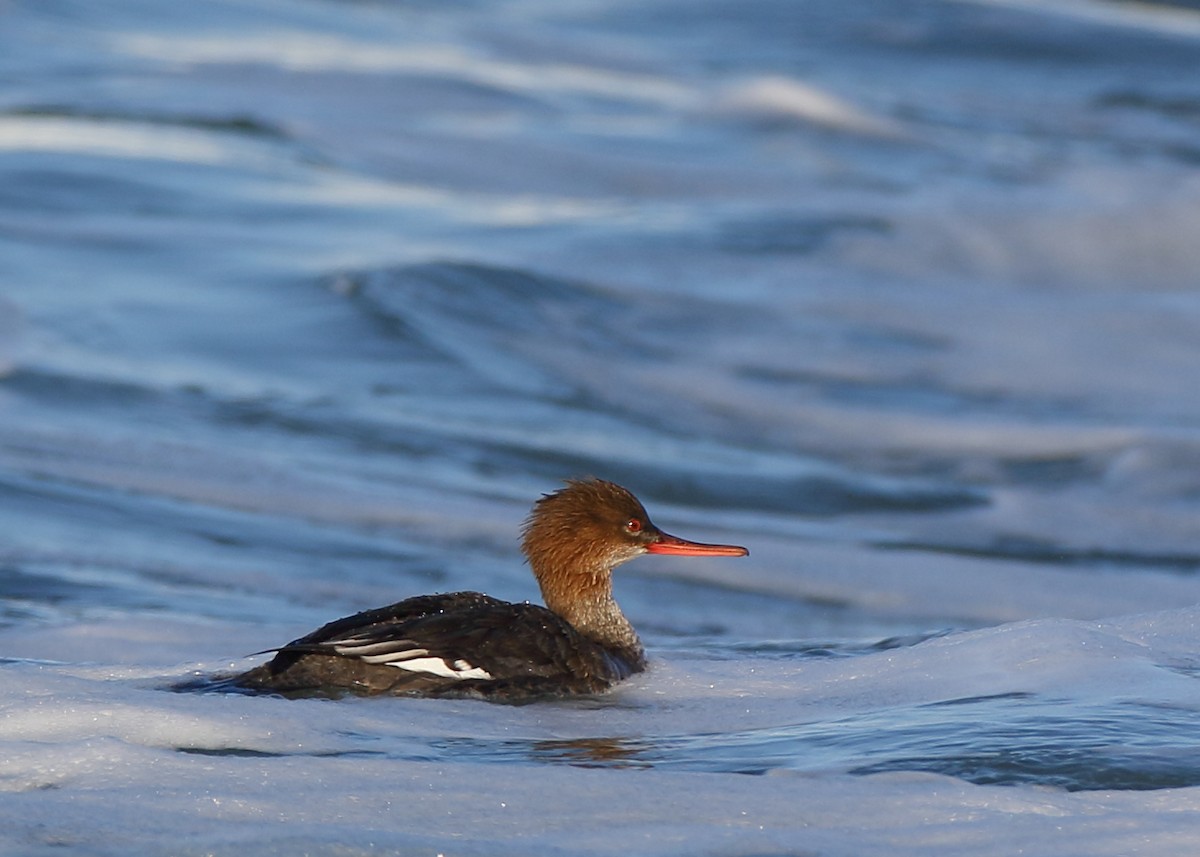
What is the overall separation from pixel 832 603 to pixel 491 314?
188 inches

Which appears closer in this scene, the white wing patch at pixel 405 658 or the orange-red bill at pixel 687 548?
the white wing patch at pixel 405 658

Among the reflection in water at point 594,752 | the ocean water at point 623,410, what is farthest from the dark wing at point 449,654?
the reflection in water at point 594,752

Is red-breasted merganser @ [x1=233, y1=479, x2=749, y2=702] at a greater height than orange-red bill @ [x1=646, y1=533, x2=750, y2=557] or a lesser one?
lesser

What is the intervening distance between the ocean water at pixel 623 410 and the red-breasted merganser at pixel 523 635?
0.12 metres

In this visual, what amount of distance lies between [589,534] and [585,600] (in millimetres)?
199

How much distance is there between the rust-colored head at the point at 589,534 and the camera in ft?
19.4

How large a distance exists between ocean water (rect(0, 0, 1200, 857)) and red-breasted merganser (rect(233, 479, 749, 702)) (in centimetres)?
12

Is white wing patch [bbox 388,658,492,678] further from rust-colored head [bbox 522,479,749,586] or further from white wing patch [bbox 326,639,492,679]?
rust-colored head [bbox 522,479,749,586]

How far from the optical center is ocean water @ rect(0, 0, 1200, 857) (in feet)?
13.8

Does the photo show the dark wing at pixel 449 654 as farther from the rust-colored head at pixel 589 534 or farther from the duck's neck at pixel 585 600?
the rust-colored head at pixel 589 534

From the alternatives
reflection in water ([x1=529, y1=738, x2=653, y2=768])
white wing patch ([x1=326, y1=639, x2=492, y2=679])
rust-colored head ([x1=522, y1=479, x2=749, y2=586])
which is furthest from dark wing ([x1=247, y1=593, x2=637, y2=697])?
reflection in water ([x1=529, y1=738, x2=653, y2=768])

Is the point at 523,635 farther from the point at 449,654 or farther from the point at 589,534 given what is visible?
the point at 589,534

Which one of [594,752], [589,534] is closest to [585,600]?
[589,534]

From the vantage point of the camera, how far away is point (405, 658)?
16.5 ft
